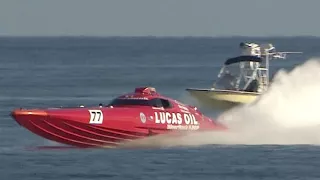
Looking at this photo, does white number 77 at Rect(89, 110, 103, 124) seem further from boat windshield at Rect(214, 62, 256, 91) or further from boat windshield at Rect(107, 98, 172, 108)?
boat windshield at Rect(214, 62, 256, 91)

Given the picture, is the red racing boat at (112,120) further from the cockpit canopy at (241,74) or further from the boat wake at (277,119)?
the cockpit canopy at (241,74)

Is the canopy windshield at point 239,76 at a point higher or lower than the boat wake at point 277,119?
higher

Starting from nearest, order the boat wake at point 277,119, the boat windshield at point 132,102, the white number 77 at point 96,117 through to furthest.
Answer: the white number 77 at point 96,117 → the boat windshield at point 132,102 → the boat wake at point 277,119

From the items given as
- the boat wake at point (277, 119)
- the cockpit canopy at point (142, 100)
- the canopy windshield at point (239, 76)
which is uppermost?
the canopy windshield at point (239, 76)

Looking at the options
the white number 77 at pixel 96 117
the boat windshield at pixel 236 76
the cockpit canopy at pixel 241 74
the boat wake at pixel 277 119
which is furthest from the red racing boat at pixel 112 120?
the boat windshield at pixel 236 76

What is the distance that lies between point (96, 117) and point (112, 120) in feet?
1.45

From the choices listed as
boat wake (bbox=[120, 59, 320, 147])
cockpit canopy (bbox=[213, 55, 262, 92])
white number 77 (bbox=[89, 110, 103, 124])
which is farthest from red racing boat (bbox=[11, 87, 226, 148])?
cockpit canopy (bbox=[213, 55, 262, 92])

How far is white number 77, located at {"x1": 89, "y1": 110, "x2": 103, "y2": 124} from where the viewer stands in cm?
3666

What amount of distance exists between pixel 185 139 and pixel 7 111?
545 inches

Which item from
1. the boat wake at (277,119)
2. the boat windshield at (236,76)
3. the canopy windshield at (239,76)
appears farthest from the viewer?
the boat windshield at (236,76)

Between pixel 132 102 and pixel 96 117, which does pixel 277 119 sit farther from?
pixel 96 117

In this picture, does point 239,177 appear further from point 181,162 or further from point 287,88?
point 287,88

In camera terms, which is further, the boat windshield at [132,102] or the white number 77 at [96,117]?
the boat windshield at [132,102]

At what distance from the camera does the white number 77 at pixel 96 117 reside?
3666cm
